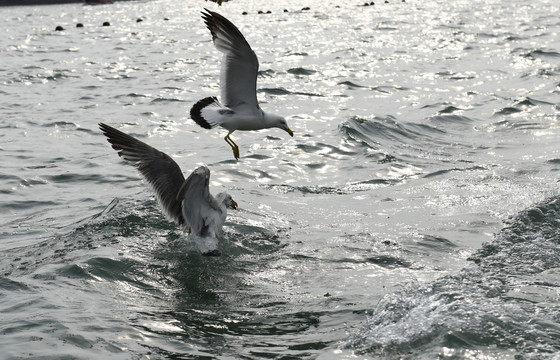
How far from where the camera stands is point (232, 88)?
8.64 metres

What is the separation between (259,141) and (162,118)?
2195 millimetres

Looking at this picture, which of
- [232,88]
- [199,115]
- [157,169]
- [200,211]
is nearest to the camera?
[200,211]

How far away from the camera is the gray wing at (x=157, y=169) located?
7.61 m

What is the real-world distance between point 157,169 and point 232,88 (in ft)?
4.67

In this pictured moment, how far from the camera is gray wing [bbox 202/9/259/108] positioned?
8.23 m

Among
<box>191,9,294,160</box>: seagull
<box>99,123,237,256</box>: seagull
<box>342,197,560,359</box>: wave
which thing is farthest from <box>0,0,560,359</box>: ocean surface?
<box>191,9,294,160</box>: seagull

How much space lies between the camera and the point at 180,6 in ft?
156

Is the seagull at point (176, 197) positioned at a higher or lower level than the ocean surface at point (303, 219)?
higher

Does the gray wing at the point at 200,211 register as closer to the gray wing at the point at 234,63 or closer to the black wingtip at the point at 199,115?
the black wingtip at the point at 199,115

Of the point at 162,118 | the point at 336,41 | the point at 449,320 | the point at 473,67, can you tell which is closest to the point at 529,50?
the point at 473,67

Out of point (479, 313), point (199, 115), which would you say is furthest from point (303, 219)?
point (479, 313)

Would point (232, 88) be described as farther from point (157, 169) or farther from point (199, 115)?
point (157, 169)

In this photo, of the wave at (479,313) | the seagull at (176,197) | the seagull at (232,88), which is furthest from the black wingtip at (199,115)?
the wave at (479,313)

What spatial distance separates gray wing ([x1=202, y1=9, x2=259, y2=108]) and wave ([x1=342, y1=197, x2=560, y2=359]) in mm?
2887
